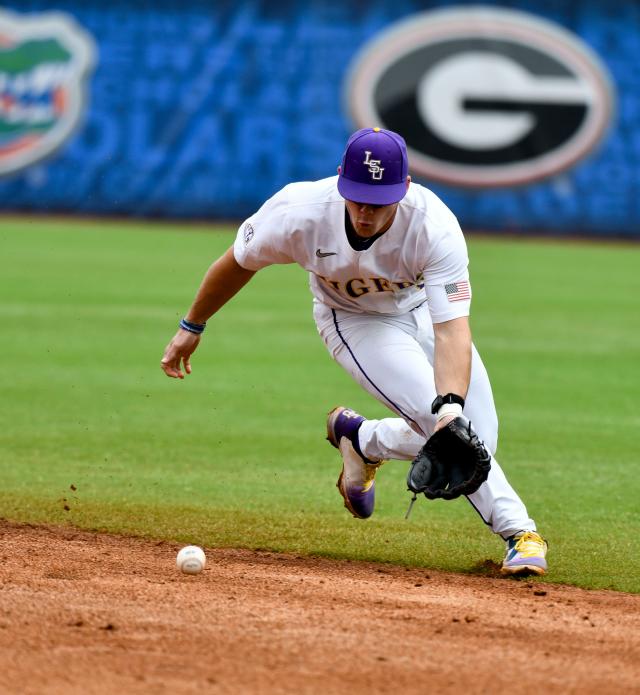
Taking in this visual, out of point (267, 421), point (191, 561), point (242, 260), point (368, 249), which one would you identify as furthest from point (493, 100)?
point (191, 561)

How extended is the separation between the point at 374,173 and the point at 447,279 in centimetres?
59

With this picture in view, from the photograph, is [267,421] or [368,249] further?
[267,421]

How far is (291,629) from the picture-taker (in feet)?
15.0

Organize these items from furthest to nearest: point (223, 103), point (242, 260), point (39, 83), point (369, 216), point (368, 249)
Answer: point (223, 103) → point (39, 83) → point (242, 260) → point (368, 249) → point (369, 216)

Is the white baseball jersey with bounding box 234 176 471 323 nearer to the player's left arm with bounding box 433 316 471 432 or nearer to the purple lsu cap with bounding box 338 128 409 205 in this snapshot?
the player's left arm with bounding box 433 316 471 432

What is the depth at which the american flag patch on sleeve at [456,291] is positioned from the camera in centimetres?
556

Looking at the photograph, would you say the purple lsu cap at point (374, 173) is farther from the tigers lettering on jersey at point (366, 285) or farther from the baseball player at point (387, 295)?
the tigers lettering on jersey at point (366, 285)

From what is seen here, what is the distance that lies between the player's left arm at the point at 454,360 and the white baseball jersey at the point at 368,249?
59mm

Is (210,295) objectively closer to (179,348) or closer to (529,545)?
(179,348)

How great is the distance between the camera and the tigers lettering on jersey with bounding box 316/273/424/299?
235 inches

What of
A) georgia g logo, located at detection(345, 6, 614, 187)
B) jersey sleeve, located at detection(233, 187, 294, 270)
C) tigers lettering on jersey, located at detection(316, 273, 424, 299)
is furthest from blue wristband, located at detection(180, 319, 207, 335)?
georgia g logo, located at detection(345, 6, 614, 187)

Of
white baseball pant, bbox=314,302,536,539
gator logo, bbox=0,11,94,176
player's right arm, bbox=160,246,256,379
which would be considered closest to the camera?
white baseball pant, bbox=314,302,536,539

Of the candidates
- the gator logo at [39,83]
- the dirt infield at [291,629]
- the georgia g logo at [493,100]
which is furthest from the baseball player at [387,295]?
the gator logo at [39,83]

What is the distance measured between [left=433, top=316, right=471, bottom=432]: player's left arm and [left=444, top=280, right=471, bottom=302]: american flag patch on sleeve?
0.09 meters
